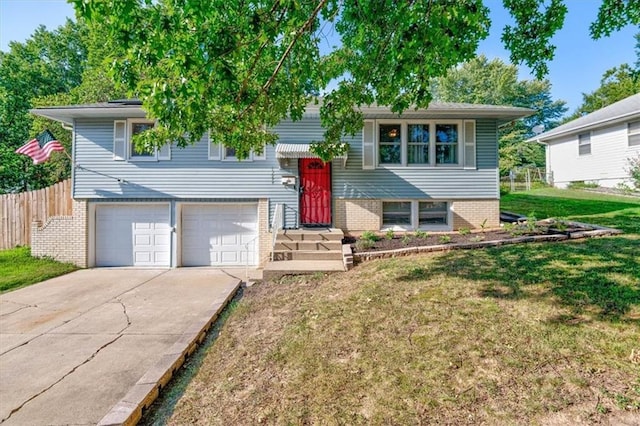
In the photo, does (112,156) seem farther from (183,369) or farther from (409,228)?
(409,228)

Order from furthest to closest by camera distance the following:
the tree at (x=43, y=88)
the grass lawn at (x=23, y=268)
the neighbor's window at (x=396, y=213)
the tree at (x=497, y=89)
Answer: the tree at (x=497, y=89) < the tree at (x=43, y=88) < the neighbor's window at (x=396, y=213) < the grass lawn at (x=23, y=268)

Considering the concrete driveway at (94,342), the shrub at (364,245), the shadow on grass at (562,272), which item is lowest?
the concrete driveway at (94,342)

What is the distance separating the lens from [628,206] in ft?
37.3

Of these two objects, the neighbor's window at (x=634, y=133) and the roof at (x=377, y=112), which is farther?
the neighbor's window at (x=634, y=133)

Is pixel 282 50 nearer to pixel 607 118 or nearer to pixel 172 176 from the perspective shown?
pixel 172 176

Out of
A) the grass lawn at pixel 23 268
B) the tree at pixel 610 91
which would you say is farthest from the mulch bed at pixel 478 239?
the tree at pixel 610 91

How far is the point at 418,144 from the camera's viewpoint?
392 inches

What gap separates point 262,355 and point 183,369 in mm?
898

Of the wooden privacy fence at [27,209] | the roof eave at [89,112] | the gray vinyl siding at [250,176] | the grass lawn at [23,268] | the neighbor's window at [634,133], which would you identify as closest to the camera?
Result: the grass lawn at [23,268]

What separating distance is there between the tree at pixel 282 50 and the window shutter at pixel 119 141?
5252 millimetres

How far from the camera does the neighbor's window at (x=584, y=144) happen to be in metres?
17.3

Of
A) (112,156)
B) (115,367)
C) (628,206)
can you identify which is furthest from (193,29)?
(628,206)

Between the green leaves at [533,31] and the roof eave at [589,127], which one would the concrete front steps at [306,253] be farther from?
the roof eave at [589,127]

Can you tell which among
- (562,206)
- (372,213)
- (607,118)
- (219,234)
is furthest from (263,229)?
(607,118)
